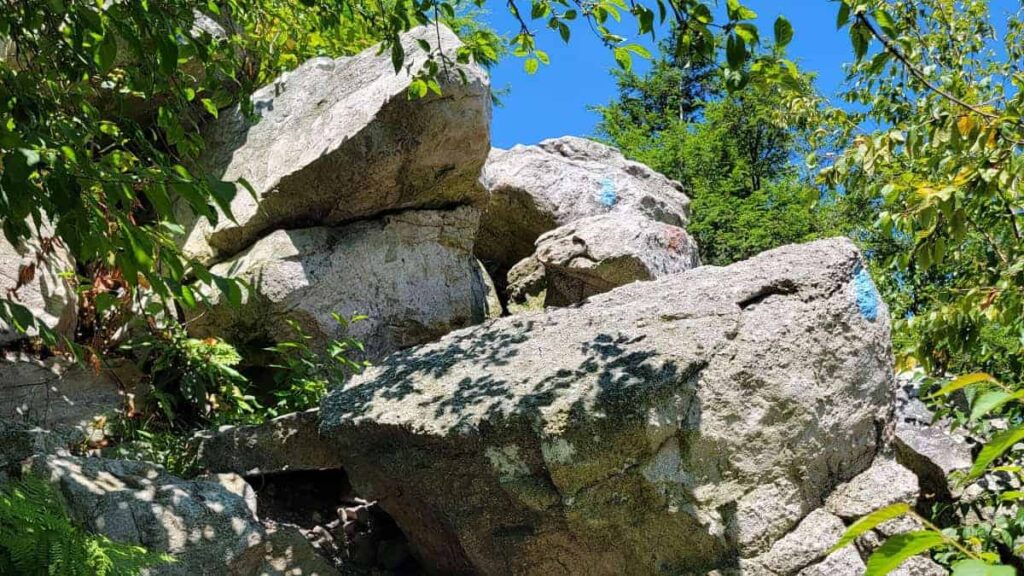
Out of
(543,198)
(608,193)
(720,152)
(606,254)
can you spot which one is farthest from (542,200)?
(720,152)

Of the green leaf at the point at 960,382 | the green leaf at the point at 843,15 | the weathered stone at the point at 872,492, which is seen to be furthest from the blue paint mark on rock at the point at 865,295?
the green leaf at the point at 960,382

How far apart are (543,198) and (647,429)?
5419 mm

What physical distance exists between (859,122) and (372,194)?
16.1 feet

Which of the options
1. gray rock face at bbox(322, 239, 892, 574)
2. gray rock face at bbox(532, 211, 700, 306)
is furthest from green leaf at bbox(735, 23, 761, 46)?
gray rock face at bbox(532, 211, 700, 306)

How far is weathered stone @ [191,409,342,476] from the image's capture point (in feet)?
20.6

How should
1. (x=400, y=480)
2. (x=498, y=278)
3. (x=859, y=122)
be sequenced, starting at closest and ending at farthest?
(x=400, y=480) < (x=859, y=122) < (x=498, y=278)

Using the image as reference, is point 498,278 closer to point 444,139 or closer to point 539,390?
point 444,139

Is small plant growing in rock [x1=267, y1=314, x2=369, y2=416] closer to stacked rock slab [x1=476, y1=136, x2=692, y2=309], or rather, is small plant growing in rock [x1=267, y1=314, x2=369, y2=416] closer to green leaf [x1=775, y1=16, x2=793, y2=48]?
stacked rock slab [x1=476, y1=136, x2=692, y2=309]

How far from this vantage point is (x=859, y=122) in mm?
8461

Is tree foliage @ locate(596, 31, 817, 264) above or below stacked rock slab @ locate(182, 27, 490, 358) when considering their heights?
above

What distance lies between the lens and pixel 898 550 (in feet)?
3.60

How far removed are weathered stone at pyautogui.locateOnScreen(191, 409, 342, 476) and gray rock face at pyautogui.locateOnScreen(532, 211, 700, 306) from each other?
309 centimetres

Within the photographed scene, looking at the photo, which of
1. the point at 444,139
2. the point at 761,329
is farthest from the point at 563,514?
the point at 444,139

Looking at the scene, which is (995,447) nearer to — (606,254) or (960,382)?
(960,382)
